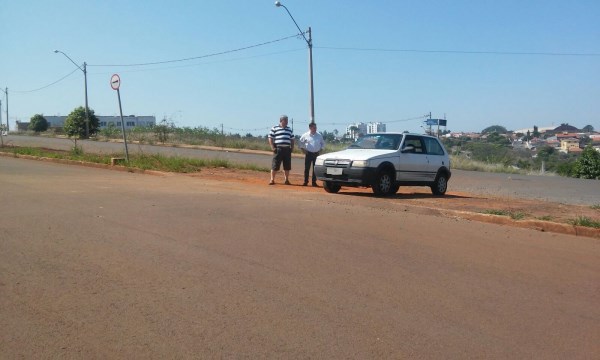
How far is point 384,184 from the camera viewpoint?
41.1ft

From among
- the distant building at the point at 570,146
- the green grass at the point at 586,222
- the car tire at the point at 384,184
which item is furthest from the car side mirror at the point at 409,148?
the distant building at the point at 570,146

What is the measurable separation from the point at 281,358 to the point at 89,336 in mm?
1332

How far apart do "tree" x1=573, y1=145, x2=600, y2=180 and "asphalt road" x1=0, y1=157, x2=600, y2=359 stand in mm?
31565

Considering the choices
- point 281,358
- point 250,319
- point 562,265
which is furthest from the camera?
point 562,265

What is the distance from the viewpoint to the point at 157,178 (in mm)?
15297

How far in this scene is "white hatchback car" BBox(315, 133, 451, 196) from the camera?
40.2 ft

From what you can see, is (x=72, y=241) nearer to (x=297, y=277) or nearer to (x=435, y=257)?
(x=297, y=277)

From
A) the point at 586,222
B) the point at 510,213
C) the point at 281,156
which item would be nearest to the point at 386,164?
the point at 281,156

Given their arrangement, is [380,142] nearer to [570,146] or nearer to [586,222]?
[586,222]

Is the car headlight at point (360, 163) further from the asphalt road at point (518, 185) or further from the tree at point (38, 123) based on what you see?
the tree at point (38, 123)

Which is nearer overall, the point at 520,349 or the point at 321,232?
the point at 520,349

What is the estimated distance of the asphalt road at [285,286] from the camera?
405 cm

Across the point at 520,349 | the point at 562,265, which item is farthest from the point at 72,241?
the point at 562,265

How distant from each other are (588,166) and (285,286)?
3641 cm
